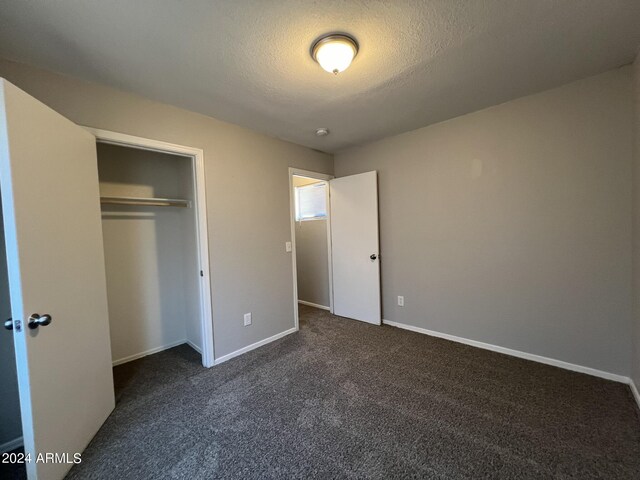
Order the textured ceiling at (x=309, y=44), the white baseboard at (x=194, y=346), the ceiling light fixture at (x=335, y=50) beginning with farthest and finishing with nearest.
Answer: the white baseboard at (x=194, y=346), the ceiling light fixture at (x=335, y=50), the textured ceiling at (x=309, y=44)

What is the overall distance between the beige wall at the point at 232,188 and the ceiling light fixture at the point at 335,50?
1416mm

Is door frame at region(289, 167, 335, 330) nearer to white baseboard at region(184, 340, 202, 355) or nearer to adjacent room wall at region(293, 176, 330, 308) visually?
adjacent room wall at region(293, 176, 330, 308)

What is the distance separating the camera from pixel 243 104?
2270mm

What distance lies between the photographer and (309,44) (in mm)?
1561

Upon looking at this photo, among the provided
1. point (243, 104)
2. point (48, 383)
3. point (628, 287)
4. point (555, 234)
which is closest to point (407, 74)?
point (243, 104)

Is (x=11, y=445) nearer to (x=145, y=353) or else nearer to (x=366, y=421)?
(x=145, y=353)

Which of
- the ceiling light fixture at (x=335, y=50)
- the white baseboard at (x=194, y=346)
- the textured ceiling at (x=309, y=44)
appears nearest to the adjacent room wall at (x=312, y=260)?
the white baseboard at (x=194, y=346)

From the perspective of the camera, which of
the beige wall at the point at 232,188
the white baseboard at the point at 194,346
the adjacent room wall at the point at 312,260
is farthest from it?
the adjacent room wall at the point at 312,260

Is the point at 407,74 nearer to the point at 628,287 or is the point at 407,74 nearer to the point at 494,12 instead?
the point at 494,12

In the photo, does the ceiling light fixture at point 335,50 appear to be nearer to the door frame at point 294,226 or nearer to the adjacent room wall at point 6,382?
the door frame at point 294,226

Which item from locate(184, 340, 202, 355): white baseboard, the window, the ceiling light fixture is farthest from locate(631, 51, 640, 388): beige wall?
locate(184, 340, 202, 355): white baseboard

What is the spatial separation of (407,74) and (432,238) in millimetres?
1748

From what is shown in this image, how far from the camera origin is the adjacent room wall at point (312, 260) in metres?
4.18

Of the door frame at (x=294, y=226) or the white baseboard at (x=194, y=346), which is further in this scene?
the door frame at (x=294, y=226)
